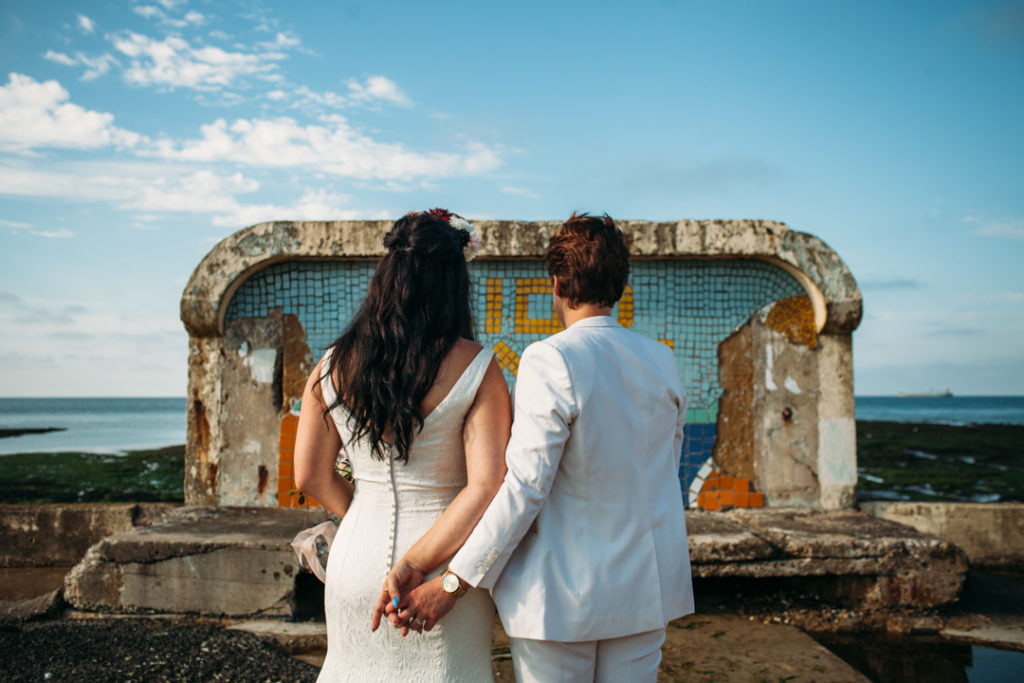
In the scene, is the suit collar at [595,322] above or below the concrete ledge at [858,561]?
above

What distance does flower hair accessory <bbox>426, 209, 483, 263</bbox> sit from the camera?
1.91 metres

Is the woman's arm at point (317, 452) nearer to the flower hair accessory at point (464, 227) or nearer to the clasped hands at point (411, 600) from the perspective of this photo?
the clasped hands at point (411, 600)

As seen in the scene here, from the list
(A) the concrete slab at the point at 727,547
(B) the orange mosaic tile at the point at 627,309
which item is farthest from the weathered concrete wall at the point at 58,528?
(A) the concrete slab at the point at 727,547

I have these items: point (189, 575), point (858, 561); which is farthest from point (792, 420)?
point (189, 575)

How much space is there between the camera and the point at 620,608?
5.30 ft

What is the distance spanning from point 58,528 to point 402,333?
17.4 ft

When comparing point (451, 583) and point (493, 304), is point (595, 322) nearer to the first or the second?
point (451, 583)

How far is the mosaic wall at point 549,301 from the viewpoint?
4938 mm

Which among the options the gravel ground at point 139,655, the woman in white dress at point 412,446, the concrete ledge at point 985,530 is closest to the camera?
the woman in white dress at point 412,446

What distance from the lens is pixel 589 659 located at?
1.65 metres

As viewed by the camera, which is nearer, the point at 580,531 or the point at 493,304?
the point at 580,531

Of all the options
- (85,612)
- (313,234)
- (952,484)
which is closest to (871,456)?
(952,484)

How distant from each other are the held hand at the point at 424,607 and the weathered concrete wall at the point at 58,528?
452cm

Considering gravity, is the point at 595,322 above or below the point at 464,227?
below
